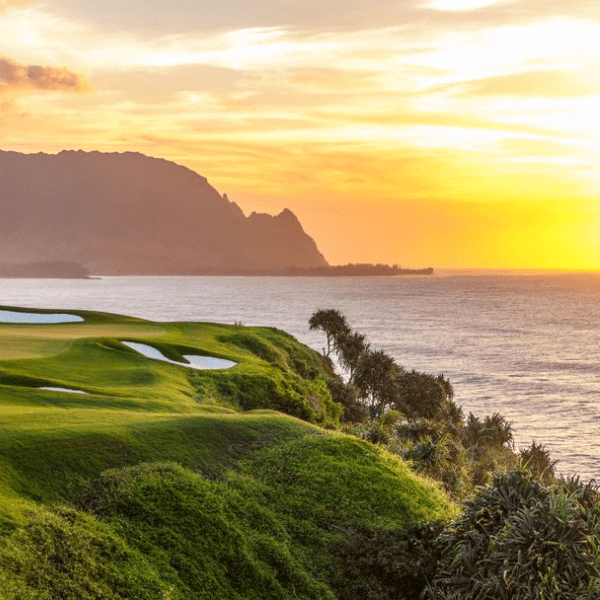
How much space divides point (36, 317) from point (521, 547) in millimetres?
54528

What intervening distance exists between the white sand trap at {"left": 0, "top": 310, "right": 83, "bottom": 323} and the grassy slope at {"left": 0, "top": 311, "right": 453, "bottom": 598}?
A: 3431 centimetres

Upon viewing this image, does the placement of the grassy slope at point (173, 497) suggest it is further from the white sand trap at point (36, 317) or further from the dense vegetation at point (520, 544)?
the white sand trap at point (36, 317)

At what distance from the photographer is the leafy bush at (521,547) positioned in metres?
15.9

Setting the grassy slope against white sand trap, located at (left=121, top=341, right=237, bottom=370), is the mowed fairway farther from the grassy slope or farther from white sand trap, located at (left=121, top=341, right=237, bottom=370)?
white sand trap, located at (left=121, top=341, right=237, bottom=370)

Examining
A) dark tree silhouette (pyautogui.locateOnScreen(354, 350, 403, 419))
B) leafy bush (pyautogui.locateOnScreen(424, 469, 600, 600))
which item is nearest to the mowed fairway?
leafy bush (pyautogui.locateOnScreen(424, 469, 600, 600))

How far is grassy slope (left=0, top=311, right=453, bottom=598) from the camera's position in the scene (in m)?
15.1

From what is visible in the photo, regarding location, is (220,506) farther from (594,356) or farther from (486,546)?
(594,356)

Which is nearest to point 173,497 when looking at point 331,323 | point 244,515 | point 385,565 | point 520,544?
point 244,515

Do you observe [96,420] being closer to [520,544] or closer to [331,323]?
[520,544]

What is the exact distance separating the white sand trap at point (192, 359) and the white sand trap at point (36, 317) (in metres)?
19.8

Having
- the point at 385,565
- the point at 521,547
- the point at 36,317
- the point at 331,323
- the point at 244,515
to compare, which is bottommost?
the point at 385,565

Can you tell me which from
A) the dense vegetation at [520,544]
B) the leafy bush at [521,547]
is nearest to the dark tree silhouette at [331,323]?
the dense vegetation at [520,544]

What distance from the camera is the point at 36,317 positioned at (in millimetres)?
63562

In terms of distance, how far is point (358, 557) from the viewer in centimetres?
1872
